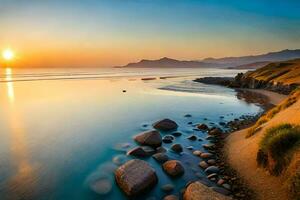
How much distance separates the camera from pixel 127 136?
1769cm

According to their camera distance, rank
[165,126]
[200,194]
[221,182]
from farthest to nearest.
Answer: [165,126] → [221,182] → [200,194]

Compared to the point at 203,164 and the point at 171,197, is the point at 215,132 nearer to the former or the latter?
the point at 203,164

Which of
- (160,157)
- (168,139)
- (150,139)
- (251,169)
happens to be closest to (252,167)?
(251,169)

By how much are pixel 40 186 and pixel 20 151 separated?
546 cm

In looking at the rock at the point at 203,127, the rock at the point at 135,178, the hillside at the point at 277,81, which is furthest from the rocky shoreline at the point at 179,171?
the hillside at the point at 277,81

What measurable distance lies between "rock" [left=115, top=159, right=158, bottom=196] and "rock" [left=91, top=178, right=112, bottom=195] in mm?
435

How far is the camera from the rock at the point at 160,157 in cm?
1276

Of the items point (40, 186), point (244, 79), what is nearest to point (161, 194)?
point (40, 186)

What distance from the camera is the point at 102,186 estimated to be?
10398mm

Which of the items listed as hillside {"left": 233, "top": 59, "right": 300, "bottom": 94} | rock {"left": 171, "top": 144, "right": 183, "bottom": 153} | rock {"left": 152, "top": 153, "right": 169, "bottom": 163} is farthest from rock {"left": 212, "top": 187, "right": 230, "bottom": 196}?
hillside {"left": 233, "top": 59, "right": 300, "bottom": 94}

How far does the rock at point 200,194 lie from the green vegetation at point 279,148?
2.53 meters

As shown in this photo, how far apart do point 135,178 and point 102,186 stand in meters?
1.59

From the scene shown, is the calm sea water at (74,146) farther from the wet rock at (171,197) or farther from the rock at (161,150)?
the rock at (161,150)

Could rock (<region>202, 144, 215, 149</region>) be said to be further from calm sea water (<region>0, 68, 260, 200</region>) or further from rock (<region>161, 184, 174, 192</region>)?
rock (<region>161, 184, 174, 192</region>)
